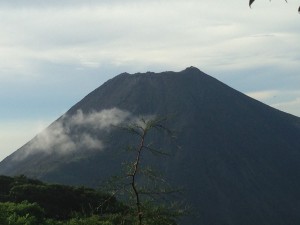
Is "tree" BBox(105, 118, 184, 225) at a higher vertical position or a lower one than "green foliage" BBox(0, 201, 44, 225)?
higher

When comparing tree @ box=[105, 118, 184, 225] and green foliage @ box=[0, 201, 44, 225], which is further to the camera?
green foliage @ box=[0, 201, 44, 225]

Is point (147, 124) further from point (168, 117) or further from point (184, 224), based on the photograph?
point (184, 224)

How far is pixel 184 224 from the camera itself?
511 ft

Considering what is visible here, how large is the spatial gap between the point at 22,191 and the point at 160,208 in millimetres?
40953

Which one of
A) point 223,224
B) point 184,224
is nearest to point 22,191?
Result: point 184,224

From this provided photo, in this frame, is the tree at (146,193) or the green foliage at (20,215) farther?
the green foliage at (20,215)

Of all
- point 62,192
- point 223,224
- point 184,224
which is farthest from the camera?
point 223,224

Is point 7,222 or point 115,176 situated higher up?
point 115,176

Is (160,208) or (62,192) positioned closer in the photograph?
(160,208)

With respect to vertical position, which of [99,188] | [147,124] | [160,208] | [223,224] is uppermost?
[147,124]

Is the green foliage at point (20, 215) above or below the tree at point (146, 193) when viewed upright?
below

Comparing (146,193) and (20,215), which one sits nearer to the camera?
(146,193)

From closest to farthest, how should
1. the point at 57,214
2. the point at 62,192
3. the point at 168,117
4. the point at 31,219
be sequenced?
1. the point at 168,117
2. the point at 31,219
3. the point at 57,214
4. the point at 62,192

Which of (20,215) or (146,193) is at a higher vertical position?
(146,193)
